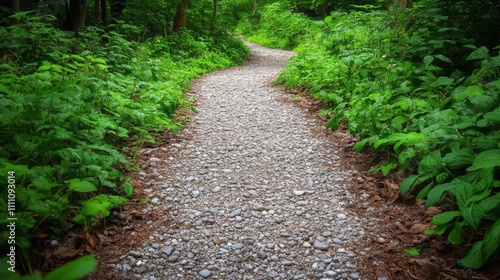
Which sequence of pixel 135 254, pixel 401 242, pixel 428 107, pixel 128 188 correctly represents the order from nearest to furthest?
pixel 135 254 < pixel 401 242 < pixel 128 188 < pixel 428 107

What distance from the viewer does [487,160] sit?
8.63 ft

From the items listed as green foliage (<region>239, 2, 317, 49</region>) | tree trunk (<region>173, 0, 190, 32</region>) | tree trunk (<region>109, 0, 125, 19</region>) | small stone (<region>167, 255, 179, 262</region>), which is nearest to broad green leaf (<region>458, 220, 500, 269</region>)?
small stone (<region>167, 255, 179, 262</region>)

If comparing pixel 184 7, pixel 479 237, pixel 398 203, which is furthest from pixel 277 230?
pixel 184 7

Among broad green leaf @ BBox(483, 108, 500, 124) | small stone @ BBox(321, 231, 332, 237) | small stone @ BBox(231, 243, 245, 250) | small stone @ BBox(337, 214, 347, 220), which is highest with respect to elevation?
broad green leaf @ BBox(483, 108, 500, 124)

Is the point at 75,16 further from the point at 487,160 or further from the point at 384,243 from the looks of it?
the point at 487,160

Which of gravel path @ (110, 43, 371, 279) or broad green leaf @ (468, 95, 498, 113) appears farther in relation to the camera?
broad green leaf @ (468, 95, 498, 113)

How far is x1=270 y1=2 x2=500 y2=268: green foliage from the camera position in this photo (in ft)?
8.79

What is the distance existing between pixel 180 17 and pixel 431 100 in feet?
34.4

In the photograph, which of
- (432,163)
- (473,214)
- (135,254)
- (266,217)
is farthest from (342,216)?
(135,254)

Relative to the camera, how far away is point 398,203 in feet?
11.5

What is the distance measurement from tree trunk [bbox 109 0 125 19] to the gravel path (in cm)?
715

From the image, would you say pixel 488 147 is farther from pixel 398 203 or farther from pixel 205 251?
pixel 205 251

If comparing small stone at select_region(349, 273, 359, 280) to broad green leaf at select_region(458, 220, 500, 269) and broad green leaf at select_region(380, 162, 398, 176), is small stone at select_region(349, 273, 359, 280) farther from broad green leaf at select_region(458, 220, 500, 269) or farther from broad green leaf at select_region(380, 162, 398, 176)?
broad green leaf at select_region(380, 162, 398, 176)

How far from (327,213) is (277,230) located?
0.61 metres
